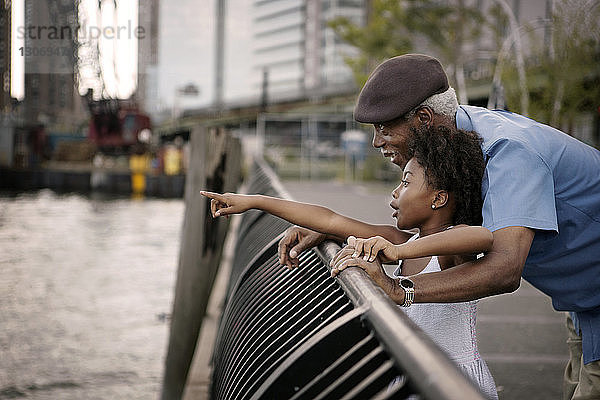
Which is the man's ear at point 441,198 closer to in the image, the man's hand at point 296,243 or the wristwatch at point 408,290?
the wristwatch at point 408,290

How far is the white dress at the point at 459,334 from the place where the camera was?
246 centimetres

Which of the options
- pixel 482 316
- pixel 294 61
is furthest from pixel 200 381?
pixel 294 61

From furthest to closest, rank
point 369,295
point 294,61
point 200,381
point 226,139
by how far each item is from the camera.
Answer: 1. point 294,61
2. point 226,139
3. point 200,381
4. point 369,295

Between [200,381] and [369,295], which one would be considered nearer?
[369,295]

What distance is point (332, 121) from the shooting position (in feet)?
100

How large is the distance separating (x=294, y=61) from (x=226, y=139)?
14675 cm

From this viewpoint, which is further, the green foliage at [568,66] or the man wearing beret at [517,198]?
the green foliage at [568,66]

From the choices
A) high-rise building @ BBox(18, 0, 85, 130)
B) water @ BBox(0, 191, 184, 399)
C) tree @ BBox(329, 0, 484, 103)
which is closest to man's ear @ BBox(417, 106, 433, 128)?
water @ BBox(0, 191, 184, 399)

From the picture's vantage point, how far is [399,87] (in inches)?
101

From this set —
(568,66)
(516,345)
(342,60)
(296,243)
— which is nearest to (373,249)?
(296,243)

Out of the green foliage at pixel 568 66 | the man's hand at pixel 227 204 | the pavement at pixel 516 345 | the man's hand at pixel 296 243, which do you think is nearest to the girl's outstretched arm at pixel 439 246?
the man's hand at pixel 227 204

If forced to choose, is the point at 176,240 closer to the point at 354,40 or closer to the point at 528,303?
the point at 528,303

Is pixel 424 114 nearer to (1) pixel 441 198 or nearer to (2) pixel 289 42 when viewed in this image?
(1) pixel 441 198

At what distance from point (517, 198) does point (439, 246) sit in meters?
0.27
